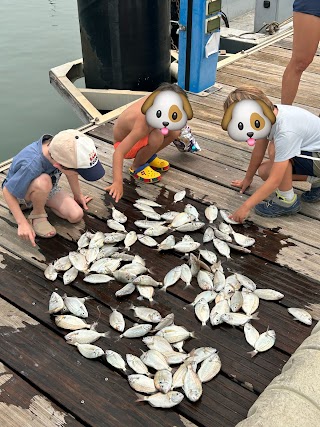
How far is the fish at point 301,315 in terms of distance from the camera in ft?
9.52

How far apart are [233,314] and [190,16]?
141 inches

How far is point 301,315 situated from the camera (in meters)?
2.93

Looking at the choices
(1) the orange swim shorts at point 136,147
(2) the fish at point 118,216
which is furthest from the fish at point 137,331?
(1) the orange swim shorts at point 136,147

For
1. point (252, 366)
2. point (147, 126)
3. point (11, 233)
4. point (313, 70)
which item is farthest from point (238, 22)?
point (252, 366)

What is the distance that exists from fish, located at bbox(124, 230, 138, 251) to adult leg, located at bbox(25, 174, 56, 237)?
0.55 metres

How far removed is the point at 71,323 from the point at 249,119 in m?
1.77

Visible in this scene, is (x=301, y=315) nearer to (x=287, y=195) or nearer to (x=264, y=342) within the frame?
(x=264, y=342)

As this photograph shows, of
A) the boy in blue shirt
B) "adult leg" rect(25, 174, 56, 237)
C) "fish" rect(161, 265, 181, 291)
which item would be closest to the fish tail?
"fish" rect(161, 265, 181, 291)

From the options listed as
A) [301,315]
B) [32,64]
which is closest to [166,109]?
[301,315]

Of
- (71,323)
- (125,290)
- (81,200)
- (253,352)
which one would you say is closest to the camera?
(253,352)

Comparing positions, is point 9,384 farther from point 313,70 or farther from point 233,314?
point 313,70

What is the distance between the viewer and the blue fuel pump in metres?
5.21

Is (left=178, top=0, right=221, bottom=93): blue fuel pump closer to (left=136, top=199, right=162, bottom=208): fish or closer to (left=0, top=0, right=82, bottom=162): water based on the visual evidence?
(left=136, top=199, right=162, bottom=208): fish

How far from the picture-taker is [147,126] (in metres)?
3.90
